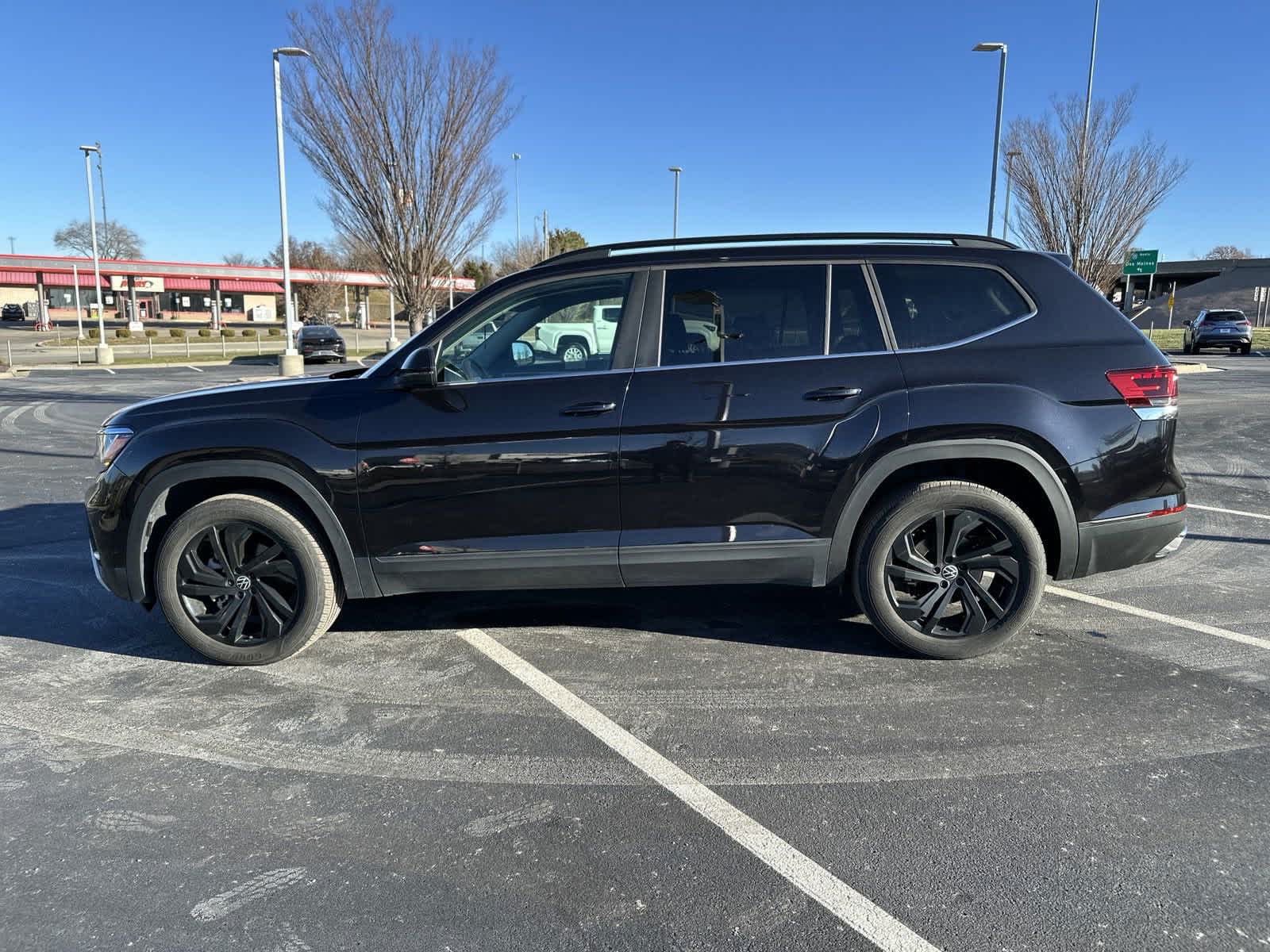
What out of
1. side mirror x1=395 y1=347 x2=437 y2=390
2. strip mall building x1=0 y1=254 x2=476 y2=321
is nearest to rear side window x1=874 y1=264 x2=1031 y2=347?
side mirror x1=395 y1=347 x2=437 y2=390

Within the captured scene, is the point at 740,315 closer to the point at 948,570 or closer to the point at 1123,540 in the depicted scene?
the point at 948,570

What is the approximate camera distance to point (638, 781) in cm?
313

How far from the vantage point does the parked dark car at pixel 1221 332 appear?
1335 inches

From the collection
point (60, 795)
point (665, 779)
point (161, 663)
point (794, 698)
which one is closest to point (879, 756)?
point (794, 698)

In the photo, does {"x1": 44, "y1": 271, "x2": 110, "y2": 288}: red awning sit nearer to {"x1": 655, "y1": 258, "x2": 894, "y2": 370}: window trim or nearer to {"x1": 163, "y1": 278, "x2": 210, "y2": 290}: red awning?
{"x1": 163, "y1": 278, "x2": 210, "y2": 290}: red awning

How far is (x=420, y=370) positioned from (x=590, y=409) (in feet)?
2.55

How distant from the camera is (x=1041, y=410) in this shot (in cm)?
392

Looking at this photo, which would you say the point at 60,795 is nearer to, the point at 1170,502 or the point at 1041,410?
the point at 1041,410

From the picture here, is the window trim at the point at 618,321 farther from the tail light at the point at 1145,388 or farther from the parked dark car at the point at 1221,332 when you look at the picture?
the parked dark car at the point at 1221,332

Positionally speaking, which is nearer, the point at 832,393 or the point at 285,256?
the point at 832,393

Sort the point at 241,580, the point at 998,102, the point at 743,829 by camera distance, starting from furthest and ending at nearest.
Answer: the point at 998,102
the point at 241,580
the point at 743,829

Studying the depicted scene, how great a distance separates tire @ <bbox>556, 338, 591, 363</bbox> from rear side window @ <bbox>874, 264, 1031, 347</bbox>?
4.64ft

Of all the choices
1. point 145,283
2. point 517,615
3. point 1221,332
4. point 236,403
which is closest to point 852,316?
point 517,615

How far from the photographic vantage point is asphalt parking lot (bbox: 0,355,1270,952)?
7.99ft
